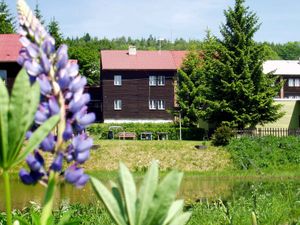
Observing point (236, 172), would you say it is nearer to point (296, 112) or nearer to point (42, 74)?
point (296, 112)

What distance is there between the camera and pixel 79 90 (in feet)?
4.88

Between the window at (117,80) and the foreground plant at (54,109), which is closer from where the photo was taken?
the foreground plant at (54,109)

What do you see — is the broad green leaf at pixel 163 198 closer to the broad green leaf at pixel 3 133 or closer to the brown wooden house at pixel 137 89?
the broad green leaf at pixel 3 133

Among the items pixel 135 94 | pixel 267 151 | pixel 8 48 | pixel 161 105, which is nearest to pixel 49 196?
pixel 267 151

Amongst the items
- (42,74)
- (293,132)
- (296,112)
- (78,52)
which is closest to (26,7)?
(42,74)

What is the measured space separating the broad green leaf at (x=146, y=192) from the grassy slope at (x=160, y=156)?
29.8 m

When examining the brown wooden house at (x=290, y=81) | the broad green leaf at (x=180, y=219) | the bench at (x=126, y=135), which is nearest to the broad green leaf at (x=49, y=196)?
the broad green leaf at (x=180, y=219)

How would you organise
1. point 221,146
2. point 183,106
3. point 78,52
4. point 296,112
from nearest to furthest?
point 221,146 < point 296,112 < point 183,106 < point 78,52

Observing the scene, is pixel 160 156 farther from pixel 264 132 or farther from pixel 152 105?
pixel 152 105

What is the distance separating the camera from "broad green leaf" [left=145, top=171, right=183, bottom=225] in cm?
137

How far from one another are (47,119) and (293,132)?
37698 millimetres

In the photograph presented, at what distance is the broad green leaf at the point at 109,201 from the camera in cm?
139

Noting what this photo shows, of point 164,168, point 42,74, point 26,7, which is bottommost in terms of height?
point 164,168

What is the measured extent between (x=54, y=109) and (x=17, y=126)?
0.36ft
